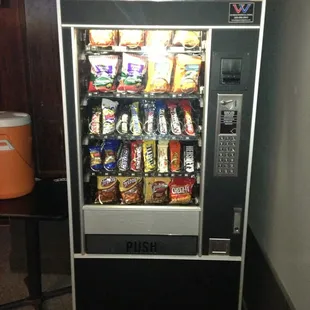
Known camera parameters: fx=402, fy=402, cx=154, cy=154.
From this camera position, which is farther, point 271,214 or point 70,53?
point 271,214

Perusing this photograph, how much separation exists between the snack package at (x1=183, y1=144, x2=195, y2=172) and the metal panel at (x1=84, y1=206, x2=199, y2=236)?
7.8 inches

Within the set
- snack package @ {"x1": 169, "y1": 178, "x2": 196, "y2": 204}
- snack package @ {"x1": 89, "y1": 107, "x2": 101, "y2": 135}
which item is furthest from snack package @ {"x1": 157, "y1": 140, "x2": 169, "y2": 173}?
snack package @ {"x1": 89, "y1": 107, "x2": 101, "y2": 135}

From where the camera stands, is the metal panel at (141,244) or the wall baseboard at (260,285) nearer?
the wall baseboard at (260,285)

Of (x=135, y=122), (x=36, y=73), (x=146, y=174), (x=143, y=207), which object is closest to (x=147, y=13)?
(x=135, y=122)

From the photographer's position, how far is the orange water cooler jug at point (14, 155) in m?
1.99

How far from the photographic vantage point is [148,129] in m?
1.89

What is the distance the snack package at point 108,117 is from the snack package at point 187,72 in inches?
12.2

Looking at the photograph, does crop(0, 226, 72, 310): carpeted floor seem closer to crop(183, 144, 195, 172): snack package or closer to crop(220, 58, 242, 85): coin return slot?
crop(183, 144, 195, 172): snack package

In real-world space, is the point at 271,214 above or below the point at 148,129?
below

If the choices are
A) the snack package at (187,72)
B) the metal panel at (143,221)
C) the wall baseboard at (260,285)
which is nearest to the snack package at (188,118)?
the snack package at (187,72)

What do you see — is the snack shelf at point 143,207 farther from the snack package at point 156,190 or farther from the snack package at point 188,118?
the snack package at point 188,118

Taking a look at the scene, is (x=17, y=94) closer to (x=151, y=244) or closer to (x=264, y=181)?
(x=151, y=244)

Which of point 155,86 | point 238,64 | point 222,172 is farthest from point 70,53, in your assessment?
point 222,172

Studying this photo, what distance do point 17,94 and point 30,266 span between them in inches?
43.2
